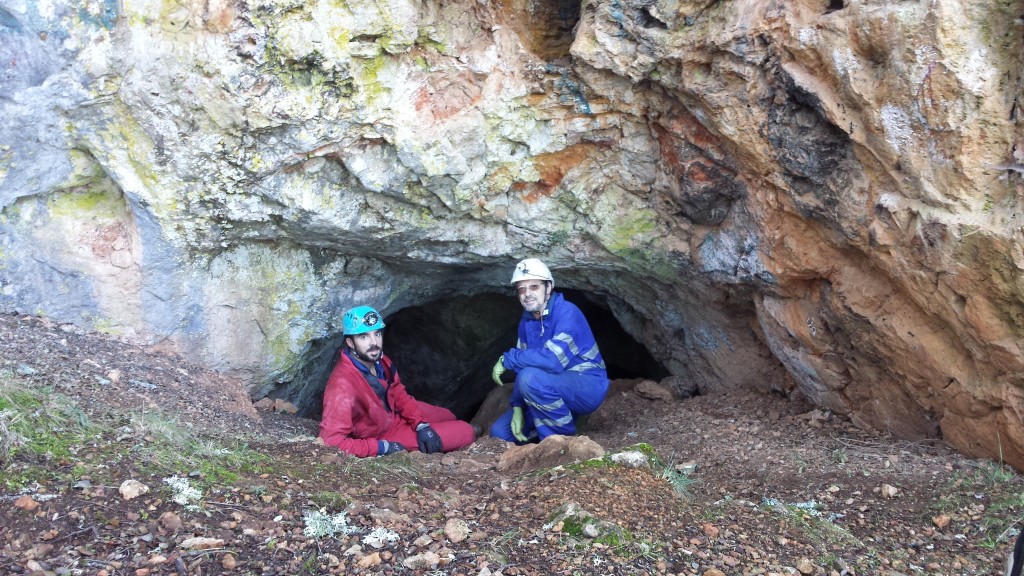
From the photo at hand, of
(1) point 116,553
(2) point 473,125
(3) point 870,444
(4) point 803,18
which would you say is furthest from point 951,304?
(1) point 116,553

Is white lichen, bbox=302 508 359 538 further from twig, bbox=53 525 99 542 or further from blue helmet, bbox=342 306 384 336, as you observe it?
blue helmet, bbox=342 306 384 336

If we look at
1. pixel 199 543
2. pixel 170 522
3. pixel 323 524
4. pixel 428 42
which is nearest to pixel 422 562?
pixel 323 524

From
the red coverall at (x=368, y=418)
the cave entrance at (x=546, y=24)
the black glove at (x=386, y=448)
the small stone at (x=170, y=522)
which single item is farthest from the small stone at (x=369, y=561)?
the cave entrance at (x=546, y=24)

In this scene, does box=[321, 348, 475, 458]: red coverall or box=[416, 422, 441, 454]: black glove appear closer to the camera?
box=[321, 348, 475, 458]: red coverall

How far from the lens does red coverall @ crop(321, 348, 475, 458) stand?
481cm

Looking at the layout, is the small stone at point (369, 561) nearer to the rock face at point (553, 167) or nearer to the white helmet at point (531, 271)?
the rock face at point (553, 167)

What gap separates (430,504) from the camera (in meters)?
3.31

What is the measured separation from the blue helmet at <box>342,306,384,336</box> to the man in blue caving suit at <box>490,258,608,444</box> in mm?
965

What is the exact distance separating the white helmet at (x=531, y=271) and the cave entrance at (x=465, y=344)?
216 centimetres

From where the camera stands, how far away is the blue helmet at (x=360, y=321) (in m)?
5.29

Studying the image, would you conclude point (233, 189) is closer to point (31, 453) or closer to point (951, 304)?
point (31, 453)

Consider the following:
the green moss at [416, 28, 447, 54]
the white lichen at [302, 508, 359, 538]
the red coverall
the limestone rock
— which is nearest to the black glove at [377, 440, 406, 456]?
the red coverall

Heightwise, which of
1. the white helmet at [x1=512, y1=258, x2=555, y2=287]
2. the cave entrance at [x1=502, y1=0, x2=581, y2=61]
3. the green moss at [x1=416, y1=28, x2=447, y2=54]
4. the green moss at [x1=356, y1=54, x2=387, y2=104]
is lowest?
the white helmet at [x1=512, y1=258, x2=555, y2=287]

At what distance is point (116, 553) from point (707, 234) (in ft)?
13.1
